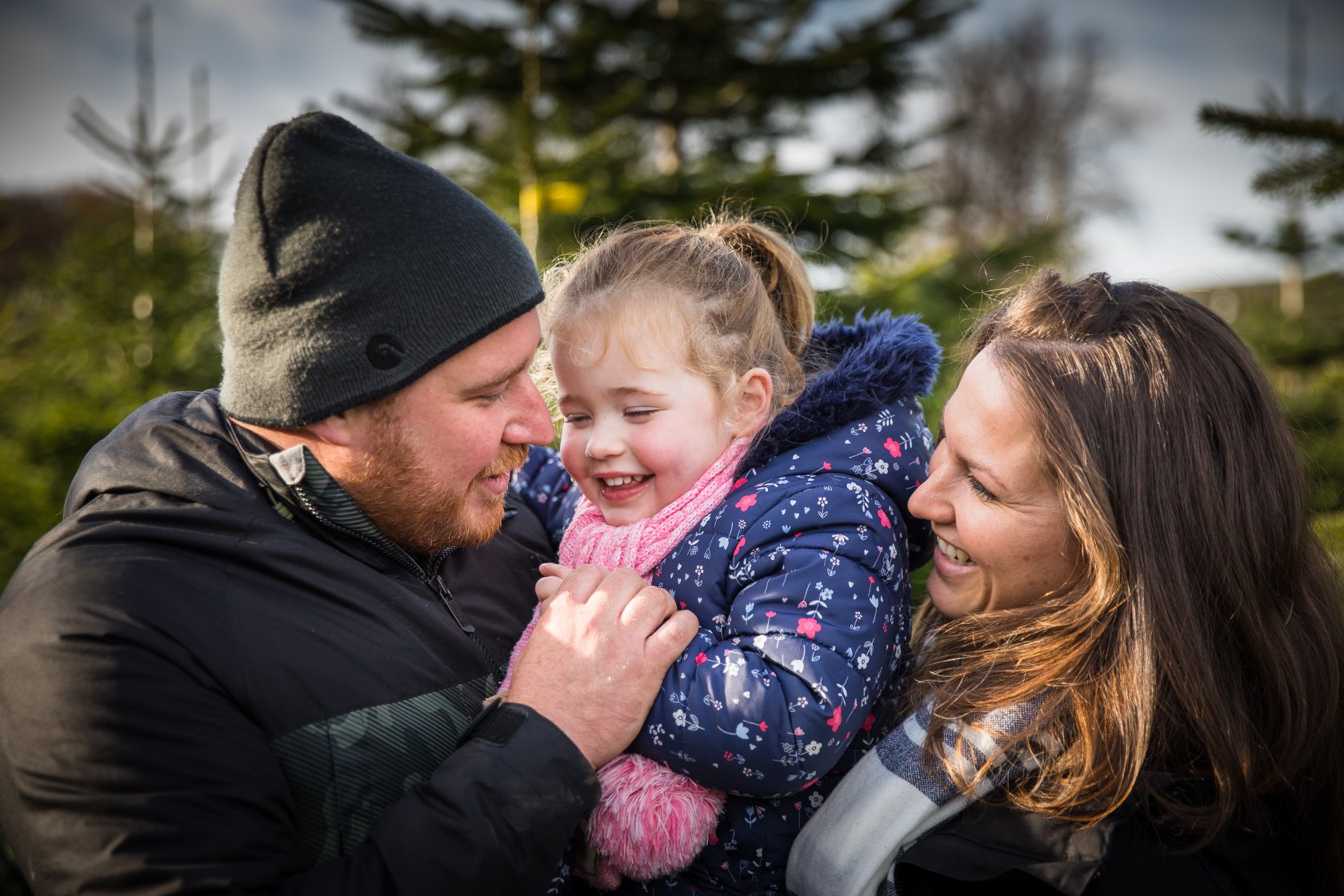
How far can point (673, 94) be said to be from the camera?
848 centimetres

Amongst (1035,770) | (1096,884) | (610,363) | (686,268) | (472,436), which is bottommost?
(1096,884)

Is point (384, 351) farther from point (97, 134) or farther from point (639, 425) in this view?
point (97, 134)

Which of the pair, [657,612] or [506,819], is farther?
[657,612]

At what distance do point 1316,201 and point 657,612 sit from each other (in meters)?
2.79

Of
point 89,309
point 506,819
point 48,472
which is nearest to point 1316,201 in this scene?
point 506,819

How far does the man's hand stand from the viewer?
1853 millimetres

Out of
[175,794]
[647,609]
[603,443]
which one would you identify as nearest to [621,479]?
[603,443]

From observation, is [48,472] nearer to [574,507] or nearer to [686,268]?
[574,507]

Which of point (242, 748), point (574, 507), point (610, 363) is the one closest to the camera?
point (242, 748)

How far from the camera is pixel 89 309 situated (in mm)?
7211

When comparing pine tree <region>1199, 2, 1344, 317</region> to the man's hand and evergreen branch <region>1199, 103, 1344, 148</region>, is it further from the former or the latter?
the man's hand

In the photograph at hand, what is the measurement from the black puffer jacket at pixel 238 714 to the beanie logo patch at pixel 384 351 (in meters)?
0.33

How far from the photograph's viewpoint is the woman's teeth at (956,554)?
82.7 inches

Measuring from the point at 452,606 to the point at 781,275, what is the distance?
141 cm
